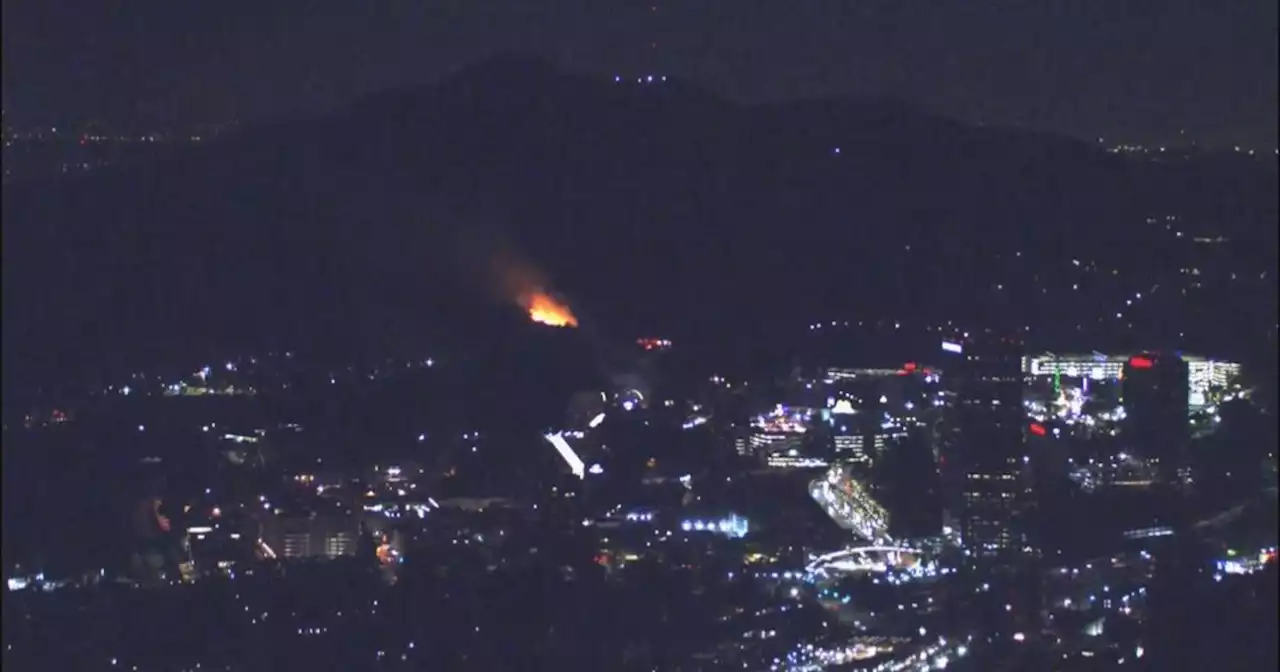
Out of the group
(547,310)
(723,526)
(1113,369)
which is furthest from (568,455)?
(1113,369)

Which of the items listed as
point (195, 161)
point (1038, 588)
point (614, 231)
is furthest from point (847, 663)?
point (614, 231)

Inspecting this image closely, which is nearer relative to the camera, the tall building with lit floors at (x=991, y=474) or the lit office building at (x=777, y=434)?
the tall building with lit floors at (x=991, y=474)

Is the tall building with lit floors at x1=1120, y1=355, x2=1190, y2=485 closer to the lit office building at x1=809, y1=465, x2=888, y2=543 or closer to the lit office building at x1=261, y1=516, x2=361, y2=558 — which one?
the lit office building at x1=809, y1=465, x2=888, y2=543

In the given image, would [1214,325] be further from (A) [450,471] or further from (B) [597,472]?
(A) [450,471]

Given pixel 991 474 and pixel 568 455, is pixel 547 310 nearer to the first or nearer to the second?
pixel 568 455

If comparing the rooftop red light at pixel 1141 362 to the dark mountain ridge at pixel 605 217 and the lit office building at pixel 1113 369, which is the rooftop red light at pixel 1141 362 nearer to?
the lit office building at pixel 1113 369

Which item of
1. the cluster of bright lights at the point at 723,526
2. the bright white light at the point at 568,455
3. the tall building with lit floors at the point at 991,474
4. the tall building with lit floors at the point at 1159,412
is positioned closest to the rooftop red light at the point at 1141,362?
the tall building with lit floors at the point at 1159,412
